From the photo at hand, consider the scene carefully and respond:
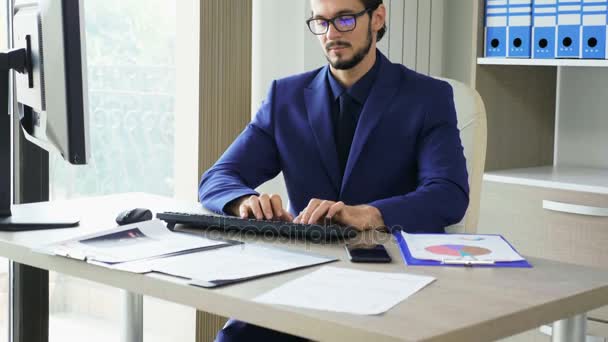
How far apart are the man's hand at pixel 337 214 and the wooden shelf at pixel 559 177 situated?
1.24 m

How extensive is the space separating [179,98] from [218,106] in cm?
14

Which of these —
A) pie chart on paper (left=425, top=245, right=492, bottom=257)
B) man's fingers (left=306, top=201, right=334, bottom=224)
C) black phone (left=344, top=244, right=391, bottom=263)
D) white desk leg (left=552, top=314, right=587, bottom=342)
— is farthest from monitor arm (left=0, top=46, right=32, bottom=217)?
white desk leg (left=552, top=314, right=587, bottom=342)

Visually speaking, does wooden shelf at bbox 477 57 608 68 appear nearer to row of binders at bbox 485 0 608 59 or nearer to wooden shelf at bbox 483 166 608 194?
row of binders at bbox 485 0 608 59

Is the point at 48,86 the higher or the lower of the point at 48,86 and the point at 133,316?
the higher

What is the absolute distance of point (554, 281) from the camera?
143 centimetres

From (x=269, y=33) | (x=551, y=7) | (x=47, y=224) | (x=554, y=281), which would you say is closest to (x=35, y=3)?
(x=47, y=224)

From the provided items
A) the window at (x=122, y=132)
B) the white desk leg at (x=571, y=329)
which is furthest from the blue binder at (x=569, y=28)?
the white desk leg at (x=571, y=329)

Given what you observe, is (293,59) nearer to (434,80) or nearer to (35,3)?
(434,80)

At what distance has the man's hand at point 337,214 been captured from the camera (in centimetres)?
179

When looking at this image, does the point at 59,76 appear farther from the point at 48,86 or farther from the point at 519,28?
the point at 519,28

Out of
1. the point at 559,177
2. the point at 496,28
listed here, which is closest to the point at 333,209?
the point at 559,177

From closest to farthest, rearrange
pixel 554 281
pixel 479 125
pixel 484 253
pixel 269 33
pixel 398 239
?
1. pixel 554 281
2. pixel 484 253
3. pixel 398 239
4. pixel 479 125
5. pixel 269 33

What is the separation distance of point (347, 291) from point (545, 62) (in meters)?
1.93

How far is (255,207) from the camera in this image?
1.86 meters
